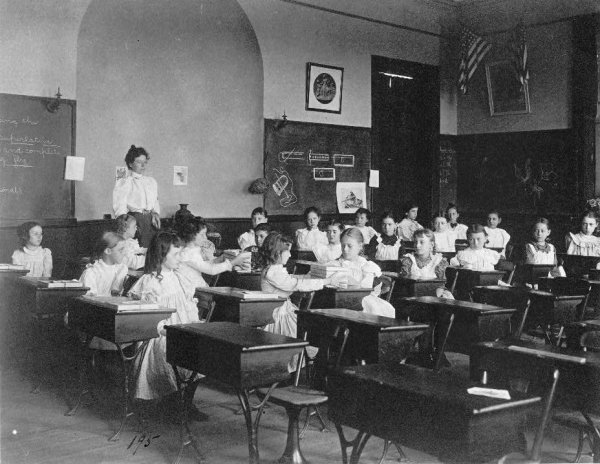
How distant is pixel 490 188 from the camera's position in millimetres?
11820

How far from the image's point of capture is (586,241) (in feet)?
29.7

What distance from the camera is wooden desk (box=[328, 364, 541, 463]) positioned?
8.05 feet

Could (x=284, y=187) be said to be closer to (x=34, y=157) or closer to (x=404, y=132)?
(x=404, y=132)

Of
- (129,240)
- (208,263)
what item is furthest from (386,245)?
(208,263)

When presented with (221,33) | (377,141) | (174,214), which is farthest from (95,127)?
(377,141)

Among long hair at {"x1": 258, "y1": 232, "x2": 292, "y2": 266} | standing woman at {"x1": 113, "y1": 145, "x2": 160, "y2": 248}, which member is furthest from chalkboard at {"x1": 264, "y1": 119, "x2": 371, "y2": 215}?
long hair at {"x1": 258, "y1": 232, "x2": 292, "y2": 266}

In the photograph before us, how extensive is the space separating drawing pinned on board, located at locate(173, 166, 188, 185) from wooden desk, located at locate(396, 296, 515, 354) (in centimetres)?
522

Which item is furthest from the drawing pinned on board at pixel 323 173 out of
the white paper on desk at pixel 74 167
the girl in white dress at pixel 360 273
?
the girl in white dress at pixel 360 273

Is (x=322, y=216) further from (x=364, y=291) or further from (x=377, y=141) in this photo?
(x=364, y=291)

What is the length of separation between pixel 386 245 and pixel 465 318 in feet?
15.7

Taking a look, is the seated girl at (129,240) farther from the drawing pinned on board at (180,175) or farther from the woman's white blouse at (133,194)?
the drawing pinned on board at (180,175)

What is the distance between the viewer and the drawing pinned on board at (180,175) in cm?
928

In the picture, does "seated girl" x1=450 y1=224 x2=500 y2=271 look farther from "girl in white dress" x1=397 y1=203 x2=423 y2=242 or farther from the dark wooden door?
the dark wooden door

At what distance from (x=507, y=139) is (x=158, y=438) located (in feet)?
29.2
